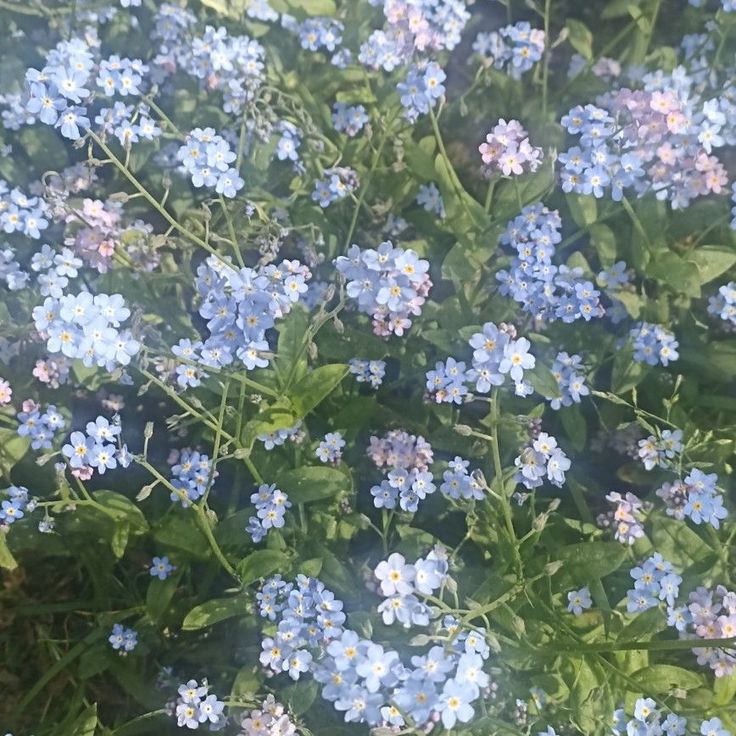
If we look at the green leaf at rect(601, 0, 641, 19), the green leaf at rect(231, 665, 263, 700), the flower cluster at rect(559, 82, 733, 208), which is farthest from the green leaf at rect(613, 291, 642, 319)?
the green leaf at rect(231, 665, 263, 700)

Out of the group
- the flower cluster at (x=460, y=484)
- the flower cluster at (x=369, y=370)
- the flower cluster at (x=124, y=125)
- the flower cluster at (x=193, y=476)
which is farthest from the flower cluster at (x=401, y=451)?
the flower cluster at (x=124, y=125)

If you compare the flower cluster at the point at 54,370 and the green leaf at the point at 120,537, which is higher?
the flower cluster at the point at 54,370

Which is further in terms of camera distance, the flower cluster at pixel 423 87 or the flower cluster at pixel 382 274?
the flower cluster at pixel 423 87

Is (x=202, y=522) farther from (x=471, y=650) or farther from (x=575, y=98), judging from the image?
(x=575, y=98)

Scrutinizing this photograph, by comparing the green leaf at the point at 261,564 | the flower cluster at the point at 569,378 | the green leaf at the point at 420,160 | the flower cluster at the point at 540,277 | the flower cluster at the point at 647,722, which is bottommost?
the flower cluster at the point at 647,722

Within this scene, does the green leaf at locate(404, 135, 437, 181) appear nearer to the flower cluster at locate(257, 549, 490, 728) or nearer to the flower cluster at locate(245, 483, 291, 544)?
the flower cluster at locate(245, 483, 291, 544)

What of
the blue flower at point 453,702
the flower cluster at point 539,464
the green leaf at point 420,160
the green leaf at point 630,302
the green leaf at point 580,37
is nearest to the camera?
the blue flower at point 453,702

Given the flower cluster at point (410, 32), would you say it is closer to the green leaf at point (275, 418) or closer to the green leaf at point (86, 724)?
the green leaf at point (275, 418)
